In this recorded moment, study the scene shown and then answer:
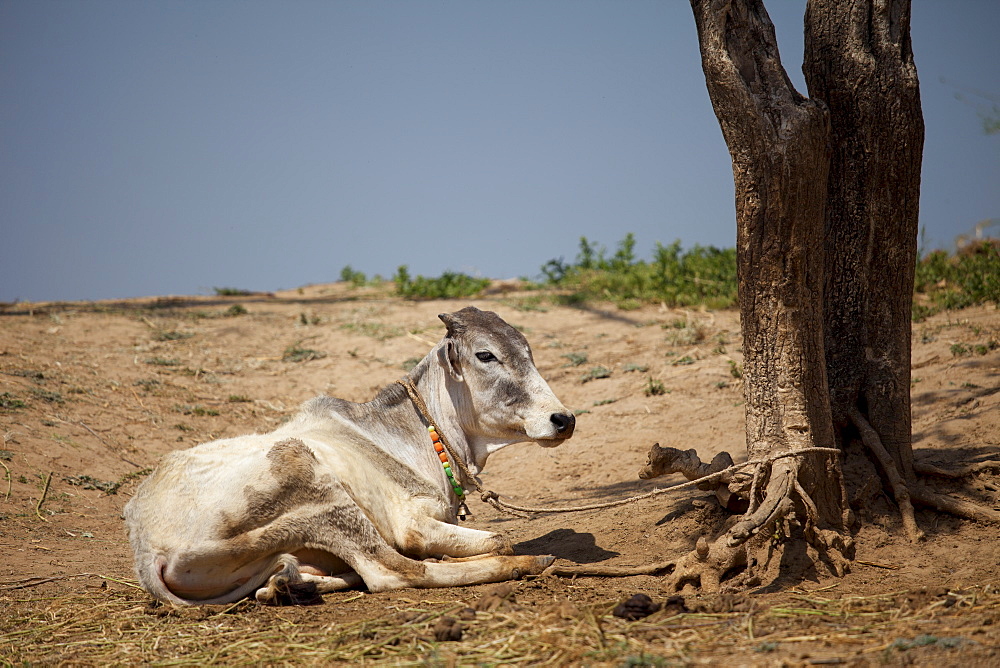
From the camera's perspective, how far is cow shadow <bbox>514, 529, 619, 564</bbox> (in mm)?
4750

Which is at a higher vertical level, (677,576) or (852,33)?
(852,33)

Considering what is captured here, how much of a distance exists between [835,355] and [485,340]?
2030 mm

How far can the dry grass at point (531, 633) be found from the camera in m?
2.89

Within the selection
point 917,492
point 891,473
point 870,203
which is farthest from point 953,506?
point 870,203

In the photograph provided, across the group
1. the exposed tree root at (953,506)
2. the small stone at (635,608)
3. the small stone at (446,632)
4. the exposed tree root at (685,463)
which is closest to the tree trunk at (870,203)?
the exposed tree root at (953,506)

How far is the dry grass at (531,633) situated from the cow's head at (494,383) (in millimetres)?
1252

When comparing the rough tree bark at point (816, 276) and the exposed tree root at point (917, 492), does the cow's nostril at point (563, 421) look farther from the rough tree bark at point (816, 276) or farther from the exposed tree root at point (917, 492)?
the exposed tree root at point (917, 492)

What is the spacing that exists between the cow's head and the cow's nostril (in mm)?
61

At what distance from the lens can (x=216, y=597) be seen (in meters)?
4.11

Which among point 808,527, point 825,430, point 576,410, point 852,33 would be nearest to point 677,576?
point 808,527

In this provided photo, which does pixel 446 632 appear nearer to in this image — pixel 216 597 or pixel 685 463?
pixel 216 597

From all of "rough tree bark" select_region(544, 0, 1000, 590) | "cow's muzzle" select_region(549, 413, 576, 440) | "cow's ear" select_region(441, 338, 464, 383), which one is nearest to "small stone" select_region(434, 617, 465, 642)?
"rough tree bark" select_region(544, 0, 1000, 590)

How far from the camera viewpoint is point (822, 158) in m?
4.02

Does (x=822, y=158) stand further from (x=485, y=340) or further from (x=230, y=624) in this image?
(x=230, y=624)
